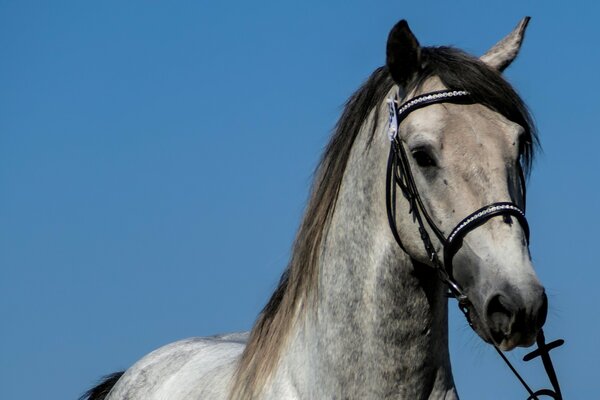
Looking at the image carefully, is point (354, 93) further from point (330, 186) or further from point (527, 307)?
point (527, 307)

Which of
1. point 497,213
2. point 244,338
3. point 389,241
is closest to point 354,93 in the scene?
point 389,241

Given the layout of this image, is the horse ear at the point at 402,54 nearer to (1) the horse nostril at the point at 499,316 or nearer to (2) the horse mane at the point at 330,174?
(2) the horse mane at the point at 330,174

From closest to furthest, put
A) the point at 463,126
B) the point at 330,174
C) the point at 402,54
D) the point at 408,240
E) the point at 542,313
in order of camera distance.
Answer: the point at 542,313 → the point at 463,126 → the point at 408,240 → the point at 402,54 → the point at 330,174

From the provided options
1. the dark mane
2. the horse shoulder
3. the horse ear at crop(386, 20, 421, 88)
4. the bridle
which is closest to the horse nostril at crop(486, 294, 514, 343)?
the bridle

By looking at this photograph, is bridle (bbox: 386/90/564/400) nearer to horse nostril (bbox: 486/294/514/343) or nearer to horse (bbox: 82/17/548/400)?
horse (bbox: 82/17/548/400)

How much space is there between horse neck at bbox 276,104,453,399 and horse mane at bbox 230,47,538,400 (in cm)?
11

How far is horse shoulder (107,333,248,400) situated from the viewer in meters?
6.73

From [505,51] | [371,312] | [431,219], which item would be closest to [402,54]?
[505,51]

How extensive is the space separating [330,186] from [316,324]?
641 millimetres

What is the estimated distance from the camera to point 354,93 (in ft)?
19.8

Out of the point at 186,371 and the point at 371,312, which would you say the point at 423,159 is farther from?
the point at 186,371

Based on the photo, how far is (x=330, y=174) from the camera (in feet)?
19.5

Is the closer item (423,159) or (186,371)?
(423,159)

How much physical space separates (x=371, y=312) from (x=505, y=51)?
1431 millimetres
